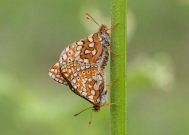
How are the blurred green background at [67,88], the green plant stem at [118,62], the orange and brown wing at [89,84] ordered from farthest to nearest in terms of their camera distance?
the blurred green background at [67,88] → the orange and brown wing at [89,84] → the green plant stem at [118,62]

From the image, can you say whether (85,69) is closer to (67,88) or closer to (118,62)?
(118,62)

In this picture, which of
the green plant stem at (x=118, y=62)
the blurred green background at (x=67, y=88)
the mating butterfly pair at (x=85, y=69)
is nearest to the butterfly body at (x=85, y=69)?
the mating butterfly pair at (x=85, y=69)

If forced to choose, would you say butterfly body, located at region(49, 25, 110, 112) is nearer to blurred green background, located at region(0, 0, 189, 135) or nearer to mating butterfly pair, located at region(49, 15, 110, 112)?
mating butterfly pair, located at region(49, 15, 110, 112)

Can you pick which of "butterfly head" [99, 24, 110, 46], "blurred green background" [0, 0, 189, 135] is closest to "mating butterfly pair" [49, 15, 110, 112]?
"butterfly head" [99, 24, 110, 46]

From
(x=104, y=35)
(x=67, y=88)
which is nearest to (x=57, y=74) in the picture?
(x=104, y=35)

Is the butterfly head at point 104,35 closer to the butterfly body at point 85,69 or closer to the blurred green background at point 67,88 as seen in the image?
the butterfly body at point 85,69
